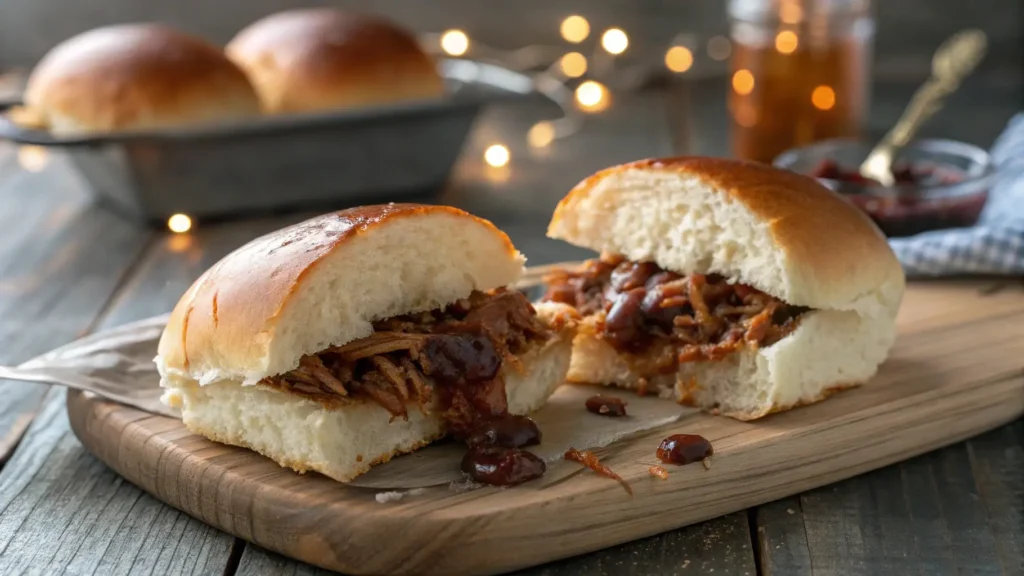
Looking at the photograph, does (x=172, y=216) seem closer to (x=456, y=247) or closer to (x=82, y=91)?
(x=82, y=91)

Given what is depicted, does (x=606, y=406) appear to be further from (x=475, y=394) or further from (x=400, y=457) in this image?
(x=400, y=457)

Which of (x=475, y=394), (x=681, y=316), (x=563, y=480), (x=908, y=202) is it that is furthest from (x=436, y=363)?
(x=908, y=202)

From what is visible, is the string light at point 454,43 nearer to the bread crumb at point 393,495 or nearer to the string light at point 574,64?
the string light at point 574,64

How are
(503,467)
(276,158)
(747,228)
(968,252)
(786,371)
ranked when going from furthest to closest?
1. (276,158)
2. (968,252)
3. (747,228)
4. (786,371)
5. (503,467)

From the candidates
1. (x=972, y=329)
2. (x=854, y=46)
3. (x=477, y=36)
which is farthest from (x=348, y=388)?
(x=477, y=36)

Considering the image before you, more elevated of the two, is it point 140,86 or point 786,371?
point 786,371

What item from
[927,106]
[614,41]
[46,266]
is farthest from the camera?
[614,41]

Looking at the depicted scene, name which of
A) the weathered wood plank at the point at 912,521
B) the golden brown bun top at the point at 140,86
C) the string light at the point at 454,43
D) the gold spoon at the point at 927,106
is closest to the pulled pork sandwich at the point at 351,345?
the weathered wood plank at the point at 912,521
